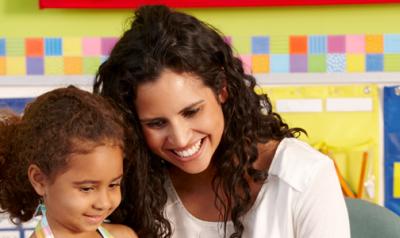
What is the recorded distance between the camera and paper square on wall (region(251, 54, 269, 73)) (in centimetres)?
198

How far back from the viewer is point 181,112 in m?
1.27

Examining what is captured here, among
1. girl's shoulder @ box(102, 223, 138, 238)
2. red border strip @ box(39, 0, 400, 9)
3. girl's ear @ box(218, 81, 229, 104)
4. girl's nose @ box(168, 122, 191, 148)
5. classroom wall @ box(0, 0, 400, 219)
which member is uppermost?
red border strip @ box(39, 0, 400, 9)

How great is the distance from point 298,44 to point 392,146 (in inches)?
16.7

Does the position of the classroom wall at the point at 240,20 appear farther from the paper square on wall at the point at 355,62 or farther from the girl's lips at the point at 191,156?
the girl's lips at the point at 191,156

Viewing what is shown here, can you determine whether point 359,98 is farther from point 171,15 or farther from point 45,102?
point 45,102

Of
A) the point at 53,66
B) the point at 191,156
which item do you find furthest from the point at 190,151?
the point at 53,66

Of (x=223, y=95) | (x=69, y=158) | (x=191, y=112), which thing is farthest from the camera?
(x=223, y=95)

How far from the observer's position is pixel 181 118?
128cm

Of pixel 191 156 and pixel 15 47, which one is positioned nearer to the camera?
pixel 191 156

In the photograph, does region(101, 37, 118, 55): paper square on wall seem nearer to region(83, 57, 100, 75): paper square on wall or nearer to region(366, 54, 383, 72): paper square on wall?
region(83, 57, 100, 75): paper square on wall

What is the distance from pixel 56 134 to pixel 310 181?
538mm

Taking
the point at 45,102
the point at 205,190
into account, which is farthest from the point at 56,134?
the point at 205,190

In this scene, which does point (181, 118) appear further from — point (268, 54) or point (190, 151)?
point (268, 54)

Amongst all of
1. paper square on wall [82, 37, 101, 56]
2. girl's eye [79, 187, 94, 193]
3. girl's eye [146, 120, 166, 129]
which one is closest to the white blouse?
girl's eye [146, 120, 166, 129]
